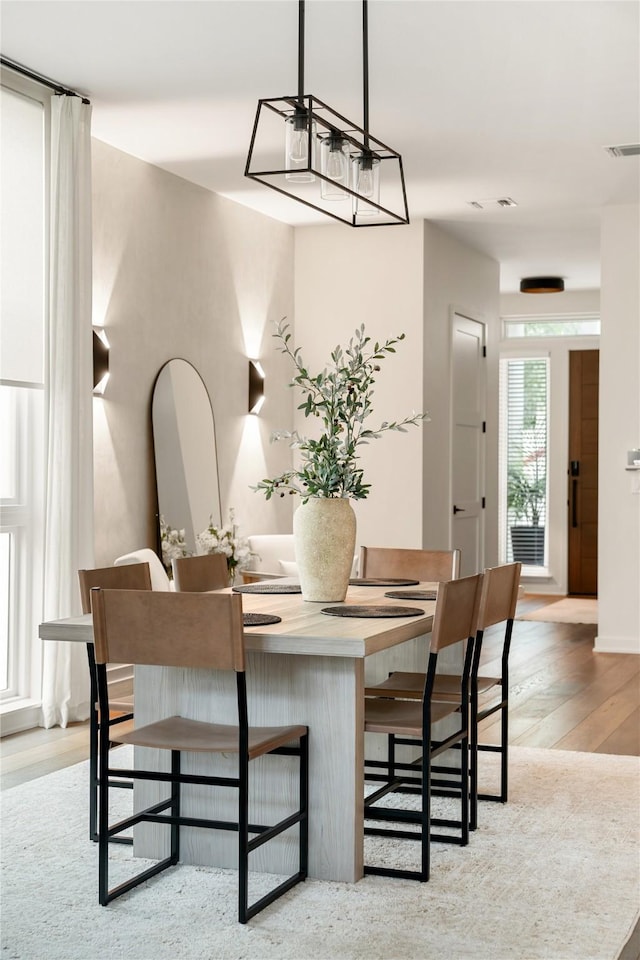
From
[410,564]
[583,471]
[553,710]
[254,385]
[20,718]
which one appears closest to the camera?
[410,564]

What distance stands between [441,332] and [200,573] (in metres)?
4.11

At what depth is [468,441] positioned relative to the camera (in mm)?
8359

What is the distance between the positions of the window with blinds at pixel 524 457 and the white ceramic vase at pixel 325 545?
25.4 ft

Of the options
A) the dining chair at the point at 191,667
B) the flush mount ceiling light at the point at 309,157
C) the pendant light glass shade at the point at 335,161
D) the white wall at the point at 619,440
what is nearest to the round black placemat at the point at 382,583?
the dining chair at the point at 191,667

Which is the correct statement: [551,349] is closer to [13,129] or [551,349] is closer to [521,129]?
[521,129]

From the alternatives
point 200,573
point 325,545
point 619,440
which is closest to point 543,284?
point 619,440

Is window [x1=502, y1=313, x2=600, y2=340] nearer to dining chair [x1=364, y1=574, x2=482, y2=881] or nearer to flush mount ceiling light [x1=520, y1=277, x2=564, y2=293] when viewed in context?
flush mount ceiling light [x1=520, y1=277, x2=564, y2=293]

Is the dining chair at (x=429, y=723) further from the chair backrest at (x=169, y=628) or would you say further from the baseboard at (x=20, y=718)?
the baseboard at (x=20, y=718)

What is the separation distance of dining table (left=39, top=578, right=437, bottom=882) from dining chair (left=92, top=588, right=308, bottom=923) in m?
0.07

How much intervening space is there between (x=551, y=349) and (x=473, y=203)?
169 inches

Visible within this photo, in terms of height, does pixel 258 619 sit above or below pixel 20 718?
above

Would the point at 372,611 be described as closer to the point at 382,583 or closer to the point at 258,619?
the point at 258,619

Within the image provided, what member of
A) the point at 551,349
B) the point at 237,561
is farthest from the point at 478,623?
the point at 551,349

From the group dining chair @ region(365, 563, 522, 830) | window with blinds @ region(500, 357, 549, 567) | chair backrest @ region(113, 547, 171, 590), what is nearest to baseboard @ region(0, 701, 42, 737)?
chair backrest @ region(113, 547, 171, 590)
